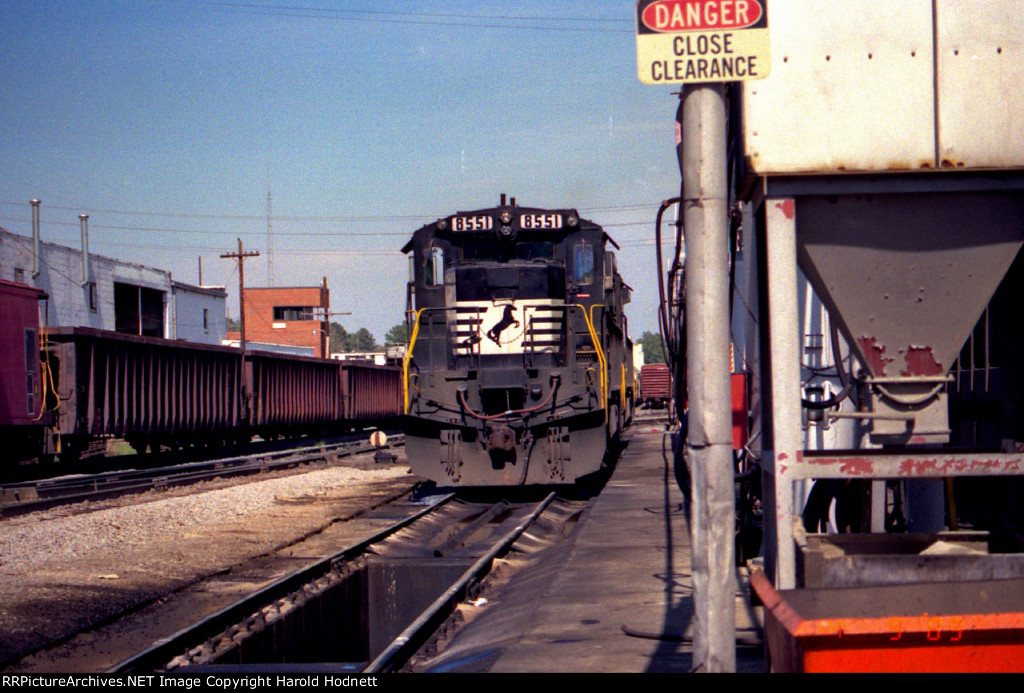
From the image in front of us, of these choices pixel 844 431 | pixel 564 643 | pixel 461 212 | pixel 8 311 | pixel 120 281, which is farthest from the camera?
pixel 120 281

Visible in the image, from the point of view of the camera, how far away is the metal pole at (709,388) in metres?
3.04

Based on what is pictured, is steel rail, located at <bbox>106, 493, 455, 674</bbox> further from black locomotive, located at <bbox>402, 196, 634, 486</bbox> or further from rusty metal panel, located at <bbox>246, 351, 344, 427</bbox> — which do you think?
rusty metal panel, located at <bbox>246, 351, 344, 427</bbox>

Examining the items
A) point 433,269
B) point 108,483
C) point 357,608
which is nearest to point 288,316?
point 108,483

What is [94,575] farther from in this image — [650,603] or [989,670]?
[989,670]

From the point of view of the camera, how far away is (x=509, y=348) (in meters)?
13.4

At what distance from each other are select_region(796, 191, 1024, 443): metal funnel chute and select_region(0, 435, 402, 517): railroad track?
1171 cm

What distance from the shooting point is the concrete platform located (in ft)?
17.1

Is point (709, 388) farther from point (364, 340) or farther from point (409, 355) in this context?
point (364, 340)

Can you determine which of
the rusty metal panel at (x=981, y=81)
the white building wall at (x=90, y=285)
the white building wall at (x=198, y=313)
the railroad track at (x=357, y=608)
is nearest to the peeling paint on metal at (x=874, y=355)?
the rusty metal panel at (x=981, y=81)

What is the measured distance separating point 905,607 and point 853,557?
588mm

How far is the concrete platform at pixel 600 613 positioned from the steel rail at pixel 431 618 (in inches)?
7.8

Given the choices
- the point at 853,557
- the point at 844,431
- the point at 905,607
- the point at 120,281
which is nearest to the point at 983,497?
the point at 844,431

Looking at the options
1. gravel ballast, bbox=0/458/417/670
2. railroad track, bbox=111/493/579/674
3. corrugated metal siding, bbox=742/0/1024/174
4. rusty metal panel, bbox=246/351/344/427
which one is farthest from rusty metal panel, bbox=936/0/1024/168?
rusty metal panel, bbox=246/351/344/427

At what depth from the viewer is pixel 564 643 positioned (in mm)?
5637
